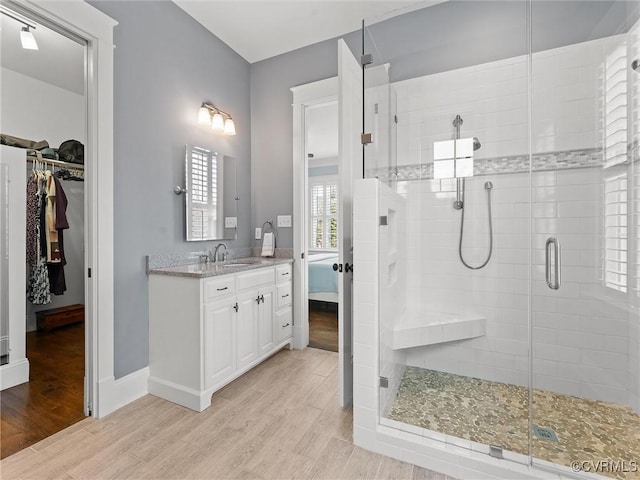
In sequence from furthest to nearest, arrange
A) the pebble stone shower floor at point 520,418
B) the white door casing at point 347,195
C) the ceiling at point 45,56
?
the ceiling at point 45,56
the white door casing at point 347,195
the pebble stone shower floor at point 520,418

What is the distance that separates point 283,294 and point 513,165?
2101 millimetres

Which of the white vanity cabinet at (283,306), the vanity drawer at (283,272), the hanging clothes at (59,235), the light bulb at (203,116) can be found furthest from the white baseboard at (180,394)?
the light bulb at (203,116)

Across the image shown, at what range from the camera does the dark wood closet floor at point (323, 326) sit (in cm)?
308

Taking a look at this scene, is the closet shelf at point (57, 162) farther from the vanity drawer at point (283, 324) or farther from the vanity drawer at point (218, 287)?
the vanity drawer at point (283, 324)

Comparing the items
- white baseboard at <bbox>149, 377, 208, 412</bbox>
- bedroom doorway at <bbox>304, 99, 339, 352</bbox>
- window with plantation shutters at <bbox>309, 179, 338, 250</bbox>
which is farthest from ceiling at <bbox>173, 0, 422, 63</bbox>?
window with plantation shutters at <bbox>309, 179, 338, 250</bbox>

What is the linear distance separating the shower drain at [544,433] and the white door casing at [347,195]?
99 cm

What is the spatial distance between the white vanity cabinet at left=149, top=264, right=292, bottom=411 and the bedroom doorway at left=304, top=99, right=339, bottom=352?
91 centimetres

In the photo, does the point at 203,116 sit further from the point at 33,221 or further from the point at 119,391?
the point at 119,391

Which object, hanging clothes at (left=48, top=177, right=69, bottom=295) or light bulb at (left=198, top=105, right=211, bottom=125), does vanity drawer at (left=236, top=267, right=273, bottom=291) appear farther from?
hanging clothes at (left=48, top=177, right=69, bottom=295)

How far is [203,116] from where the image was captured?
2.59m

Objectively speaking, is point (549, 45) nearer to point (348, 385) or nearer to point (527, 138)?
point (527, 138)

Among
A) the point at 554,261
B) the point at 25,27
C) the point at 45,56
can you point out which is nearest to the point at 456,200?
the point at 554,261

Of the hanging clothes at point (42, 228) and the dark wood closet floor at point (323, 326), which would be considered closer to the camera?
the hanging clothes at point (42, 228)

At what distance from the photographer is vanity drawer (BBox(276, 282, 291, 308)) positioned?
8.87 feet
